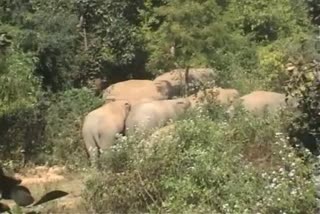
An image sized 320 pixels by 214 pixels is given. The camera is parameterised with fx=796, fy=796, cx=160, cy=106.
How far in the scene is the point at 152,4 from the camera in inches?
709

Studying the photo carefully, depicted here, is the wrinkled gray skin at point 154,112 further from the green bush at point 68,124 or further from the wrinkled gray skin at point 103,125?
the green bush at point 68,124

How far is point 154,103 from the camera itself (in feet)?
44.4

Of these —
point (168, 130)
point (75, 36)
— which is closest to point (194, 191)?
point (168, 130)

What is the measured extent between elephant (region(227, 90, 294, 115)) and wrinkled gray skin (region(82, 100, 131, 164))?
2.16 metres

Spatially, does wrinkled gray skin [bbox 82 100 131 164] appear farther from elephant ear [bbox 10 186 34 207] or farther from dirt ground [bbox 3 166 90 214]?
elephant ear [bbox 10 186 34 207]

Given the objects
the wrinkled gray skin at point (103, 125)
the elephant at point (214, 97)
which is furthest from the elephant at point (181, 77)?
the wrinkled gray skin at point (103, 125)

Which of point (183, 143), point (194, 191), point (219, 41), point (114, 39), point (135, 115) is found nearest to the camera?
point (194, 191)

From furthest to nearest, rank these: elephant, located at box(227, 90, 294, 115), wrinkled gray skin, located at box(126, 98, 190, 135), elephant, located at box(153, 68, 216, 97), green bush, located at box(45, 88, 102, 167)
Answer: elephant, located at box(153, 68, 216, 97)
green bush, located at box(45, 88, 102, 167)
wrinkled gray skin, located at box(126, 98, 190, 135)
elephant, located at box(227, 90, 294, 115)

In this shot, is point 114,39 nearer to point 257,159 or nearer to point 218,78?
point 218,78

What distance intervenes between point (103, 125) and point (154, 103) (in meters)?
0.96

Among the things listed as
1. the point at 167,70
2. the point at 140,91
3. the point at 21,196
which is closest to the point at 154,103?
the point at 140,91

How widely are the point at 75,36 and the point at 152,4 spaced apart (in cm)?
275

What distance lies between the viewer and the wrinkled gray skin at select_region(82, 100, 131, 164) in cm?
1307

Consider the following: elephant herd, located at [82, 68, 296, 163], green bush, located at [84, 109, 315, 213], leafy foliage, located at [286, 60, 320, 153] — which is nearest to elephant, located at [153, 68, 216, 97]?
elephant herd, located at [82, 68, 296, 163]
